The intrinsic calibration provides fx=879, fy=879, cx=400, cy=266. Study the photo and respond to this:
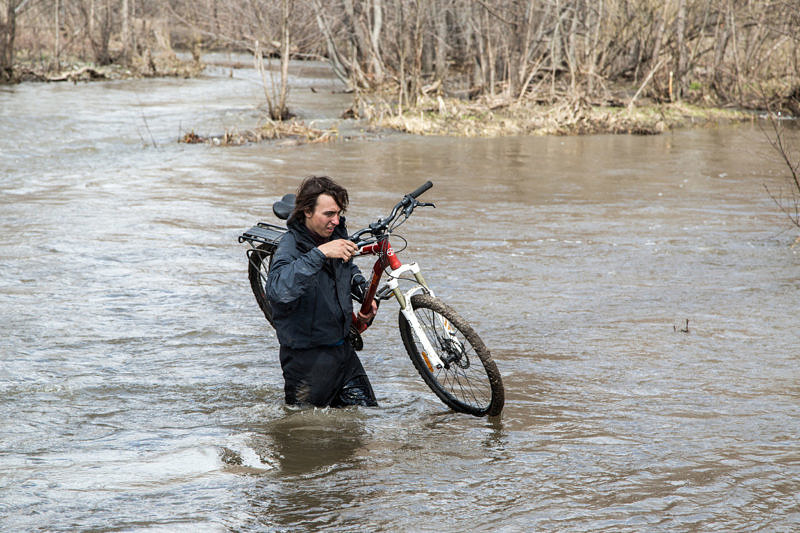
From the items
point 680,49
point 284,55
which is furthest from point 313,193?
point 680,49

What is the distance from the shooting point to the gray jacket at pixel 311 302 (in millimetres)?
4945

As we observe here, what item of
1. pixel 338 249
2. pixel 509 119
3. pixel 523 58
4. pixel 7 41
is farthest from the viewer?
pixel 7 41

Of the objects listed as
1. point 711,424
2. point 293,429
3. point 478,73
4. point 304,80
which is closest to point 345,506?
point 293,429

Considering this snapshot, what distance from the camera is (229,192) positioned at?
14000mm

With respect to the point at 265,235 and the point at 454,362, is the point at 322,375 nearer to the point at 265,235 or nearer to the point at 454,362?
the point at 454,362

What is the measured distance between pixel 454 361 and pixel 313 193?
134 centimetres

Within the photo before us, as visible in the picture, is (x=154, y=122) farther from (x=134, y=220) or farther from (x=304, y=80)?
(x=304, y=80)

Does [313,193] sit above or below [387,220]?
above

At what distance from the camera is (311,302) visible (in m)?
5.03

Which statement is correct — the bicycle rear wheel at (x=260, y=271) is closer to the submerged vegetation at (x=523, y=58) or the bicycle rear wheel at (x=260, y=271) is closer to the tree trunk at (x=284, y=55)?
the submerged vegetation at (x=523, y=58)

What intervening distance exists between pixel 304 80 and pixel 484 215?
96.1 ft

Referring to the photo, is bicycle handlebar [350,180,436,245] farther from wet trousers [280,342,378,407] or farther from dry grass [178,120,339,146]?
dry grass [178,120,339,146]

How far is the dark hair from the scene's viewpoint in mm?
4938

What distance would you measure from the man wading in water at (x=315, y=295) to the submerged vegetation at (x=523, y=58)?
1594 cm
